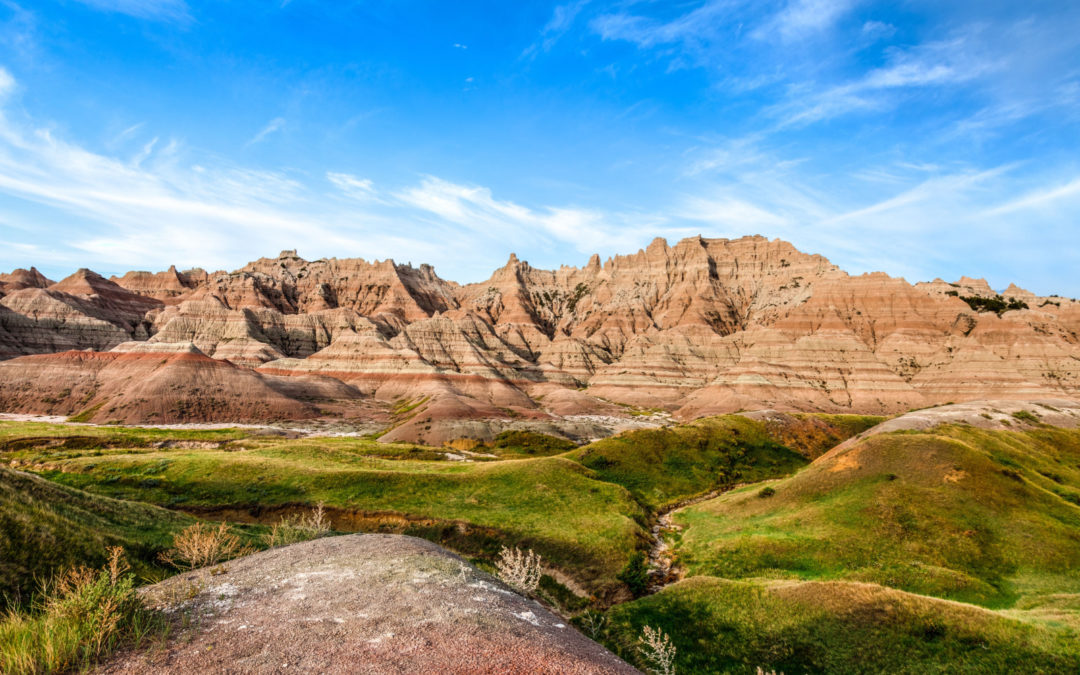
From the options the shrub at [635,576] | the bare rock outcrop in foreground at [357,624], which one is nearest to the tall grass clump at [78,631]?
the bare rock outcrop in foreground at [357,624]

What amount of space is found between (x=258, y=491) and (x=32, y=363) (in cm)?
12358

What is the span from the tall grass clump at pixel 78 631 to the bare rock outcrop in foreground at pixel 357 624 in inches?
23.3

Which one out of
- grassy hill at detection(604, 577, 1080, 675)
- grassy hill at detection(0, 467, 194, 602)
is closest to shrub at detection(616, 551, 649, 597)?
grassy hill at detection(604, 577, 1080, 675)

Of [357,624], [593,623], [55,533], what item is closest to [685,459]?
[593,623]

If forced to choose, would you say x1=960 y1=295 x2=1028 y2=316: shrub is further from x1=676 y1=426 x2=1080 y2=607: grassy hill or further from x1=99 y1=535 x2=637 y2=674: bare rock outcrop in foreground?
x1=99 y1=535 x2=637 y2=674: bare rock outcrop in foreground

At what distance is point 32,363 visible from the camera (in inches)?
4616

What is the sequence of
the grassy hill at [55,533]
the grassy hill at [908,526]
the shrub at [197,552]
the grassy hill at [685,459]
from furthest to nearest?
the grassy hill at [685,459] → the grassy hill at [908,526] → the shrub at [197,552] → the grassy hill at [55,533]

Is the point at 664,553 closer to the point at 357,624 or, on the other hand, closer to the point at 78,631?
A: the point at 357,624

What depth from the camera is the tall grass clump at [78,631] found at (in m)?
8.45

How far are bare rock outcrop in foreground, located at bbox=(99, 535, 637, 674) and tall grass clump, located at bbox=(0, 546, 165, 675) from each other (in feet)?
1.94

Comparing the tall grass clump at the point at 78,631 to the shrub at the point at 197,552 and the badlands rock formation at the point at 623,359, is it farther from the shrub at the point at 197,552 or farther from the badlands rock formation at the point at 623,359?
the badlands rock formation at the point at 623,359

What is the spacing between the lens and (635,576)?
1163 inches

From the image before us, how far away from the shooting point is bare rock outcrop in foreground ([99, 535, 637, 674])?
942cm

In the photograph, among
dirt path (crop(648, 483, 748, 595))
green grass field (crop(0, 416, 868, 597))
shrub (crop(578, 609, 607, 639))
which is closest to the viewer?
shrub (crop(578, 609, 607, 639))
